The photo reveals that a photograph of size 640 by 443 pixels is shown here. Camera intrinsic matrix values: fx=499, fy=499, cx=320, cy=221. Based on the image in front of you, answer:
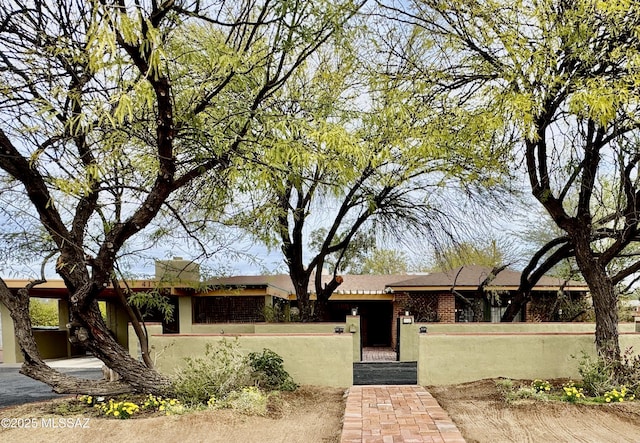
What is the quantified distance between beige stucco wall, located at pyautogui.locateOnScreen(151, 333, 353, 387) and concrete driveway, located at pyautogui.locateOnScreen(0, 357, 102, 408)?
8.96 ft

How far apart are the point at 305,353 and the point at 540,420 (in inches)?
165

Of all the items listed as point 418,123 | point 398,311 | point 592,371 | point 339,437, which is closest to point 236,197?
point 418,123

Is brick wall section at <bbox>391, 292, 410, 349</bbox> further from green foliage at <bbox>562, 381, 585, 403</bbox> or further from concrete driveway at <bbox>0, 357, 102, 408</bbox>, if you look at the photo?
green foliage at <bbox>562, 381, 585, 403</bbox>

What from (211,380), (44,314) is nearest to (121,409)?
(211,380)

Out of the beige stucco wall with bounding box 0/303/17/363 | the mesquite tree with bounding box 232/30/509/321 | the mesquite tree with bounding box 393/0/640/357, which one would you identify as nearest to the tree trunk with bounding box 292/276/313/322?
the mesquite tree with bounding box 232/30/509/321

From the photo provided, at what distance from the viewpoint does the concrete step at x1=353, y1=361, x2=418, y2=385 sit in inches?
409

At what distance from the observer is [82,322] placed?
7.21 m

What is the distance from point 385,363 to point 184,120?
31.8ft

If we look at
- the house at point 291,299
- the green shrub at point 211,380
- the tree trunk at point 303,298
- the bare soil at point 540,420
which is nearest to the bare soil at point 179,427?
the green shrub at point 211,380

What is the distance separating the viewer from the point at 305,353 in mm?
9391

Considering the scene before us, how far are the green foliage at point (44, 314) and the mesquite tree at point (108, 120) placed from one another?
18.4 meters

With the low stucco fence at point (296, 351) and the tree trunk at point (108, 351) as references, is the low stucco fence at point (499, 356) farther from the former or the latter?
the tree trunk at point (108, 351)

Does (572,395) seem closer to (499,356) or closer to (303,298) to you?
(499,356)

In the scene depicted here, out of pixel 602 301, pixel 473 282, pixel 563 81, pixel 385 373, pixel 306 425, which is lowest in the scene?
pixel 385 373
